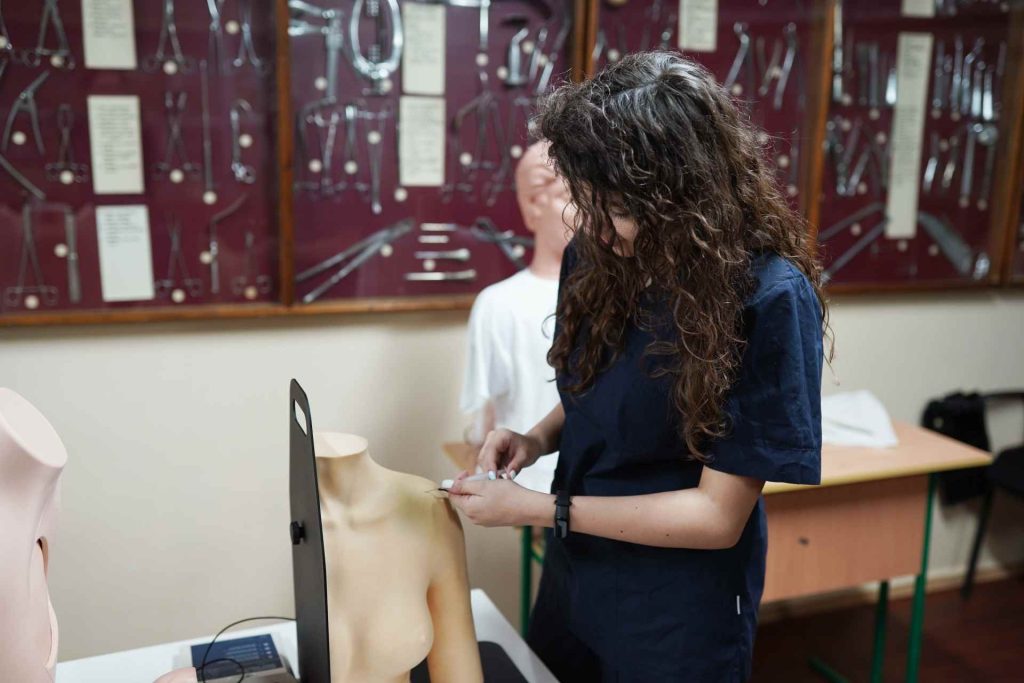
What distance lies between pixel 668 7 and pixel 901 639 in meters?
2.11

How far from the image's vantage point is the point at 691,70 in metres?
1.08

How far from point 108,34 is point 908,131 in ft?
7.53

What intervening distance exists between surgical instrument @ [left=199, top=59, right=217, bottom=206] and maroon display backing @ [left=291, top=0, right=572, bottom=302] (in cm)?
20

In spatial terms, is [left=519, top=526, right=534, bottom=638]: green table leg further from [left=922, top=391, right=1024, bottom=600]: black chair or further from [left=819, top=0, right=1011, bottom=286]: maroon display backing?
[left=922, top=391, right=1024, bottom=600]: black chair

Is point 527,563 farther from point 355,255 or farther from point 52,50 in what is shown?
point 52,50

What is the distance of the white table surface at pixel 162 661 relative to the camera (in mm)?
1346

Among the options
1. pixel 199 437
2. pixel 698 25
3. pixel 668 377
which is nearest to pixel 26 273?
pixel 199 437

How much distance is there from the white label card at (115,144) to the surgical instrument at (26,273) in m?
0.17

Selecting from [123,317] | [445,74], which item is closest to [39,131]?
[123,317]

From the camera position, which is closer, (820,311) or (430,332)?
(820,311)

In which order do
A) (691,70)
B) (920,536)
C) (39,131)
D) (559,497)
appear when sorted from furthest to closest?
(920,536), (39,131), (559,497), (691,70)

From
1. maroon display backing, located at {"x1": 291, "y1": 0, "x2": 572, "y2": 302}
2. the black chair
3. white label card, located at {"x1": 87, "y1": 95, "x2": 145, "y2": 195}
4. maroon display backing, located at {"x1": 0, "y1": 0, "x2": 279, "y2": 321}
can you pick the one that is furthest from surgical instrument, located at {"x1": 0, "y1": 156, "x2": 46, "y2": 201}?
the black chair

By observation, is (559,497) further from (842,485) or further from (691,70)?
(842,485)

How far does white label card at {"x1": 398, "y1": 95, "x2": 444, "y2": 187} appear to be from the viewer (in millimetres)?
2305
